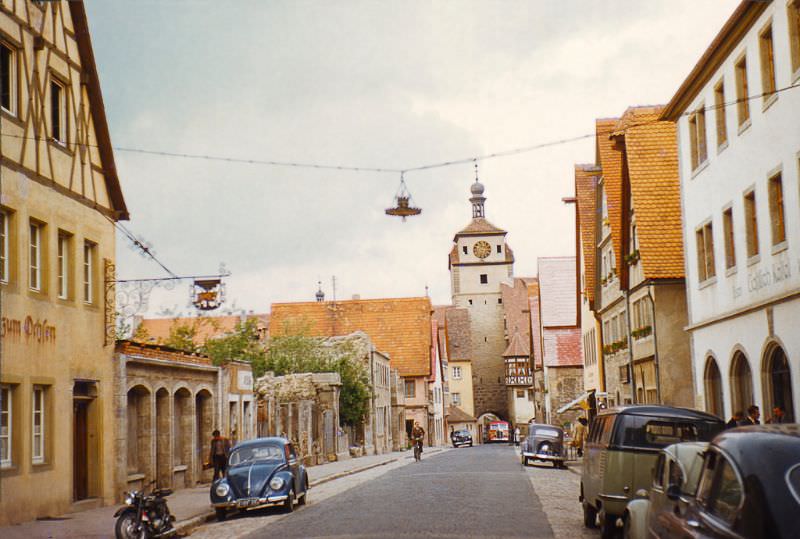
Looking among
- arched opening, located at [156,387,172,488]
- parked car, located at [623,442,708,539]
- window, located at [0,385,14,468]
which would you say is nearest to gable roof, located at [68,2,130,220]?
arched opening, located at [156,387,172,488]

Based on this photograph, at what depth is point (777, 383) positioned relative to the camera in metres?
21.8

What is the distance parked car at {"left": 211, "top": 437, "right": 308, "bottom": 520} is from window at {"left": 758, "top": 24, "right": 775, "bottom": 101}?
38.6 ft

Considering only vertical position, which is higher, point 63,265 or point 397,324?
point 397,324

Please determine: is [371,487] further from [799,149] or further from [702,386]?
[799,149]

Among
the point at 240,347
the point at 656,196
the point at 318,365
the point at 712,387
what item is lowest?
the point at 712,387

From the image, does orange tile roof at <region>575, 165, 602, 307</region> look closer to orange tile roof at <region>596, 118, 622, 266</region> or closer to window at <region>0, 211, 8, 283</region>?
orange tile roof at <region>596, 118, 622, 266</region>

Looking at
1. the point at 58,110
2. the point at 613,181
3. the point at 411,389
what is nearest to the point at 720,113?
the point at 613,181

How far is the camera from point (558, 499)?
2203 centimetres

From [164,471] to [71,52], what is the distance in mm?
10396

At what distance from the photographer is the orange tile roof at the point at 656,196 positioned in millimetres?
31734

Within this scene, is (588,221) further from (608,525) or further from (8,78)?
(608,525)

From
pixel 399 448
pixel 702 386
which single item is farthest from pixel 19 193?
pixel 399 448

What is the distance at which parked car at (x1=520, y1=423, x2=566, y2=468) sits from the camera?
38281 millimetres

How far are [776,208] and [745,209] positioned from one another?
1.89 m
